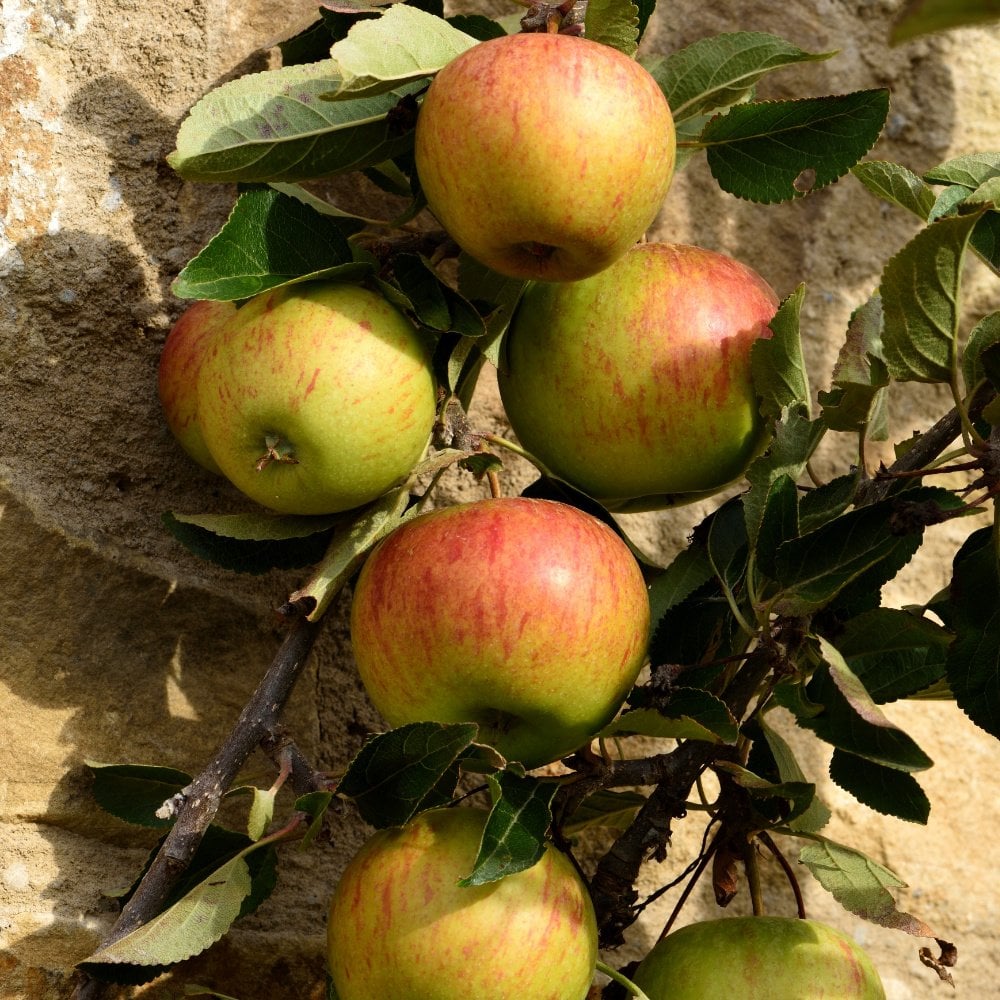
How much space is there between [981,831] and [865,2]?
0.88m

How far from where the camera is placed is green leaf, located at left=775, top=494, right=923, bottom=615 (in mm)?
836

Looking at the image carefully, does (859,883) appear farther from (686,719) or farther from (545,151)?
(545,151)

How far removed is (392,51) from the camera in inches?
34.1

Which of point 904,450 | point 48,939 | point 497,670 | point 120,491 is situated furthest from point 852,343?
point 48,939

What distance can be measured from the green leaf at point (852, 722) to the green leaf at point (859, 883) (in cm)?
11

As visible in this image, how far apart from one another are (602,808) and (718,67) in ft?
1.95

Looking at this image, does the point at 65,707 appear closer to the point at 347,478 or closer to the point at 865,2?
the point at 347,478

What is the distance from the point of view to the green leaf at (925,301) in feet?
2.64

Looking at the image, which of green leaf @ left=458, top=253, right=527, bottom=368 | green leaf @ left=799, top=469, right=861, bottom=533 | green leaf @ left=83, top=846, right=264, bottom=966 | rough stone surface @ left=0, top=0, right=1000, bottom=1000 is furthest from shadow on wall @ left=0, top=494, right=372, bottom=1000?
green leaf @ left=799, top=469, right=861, bottom=533

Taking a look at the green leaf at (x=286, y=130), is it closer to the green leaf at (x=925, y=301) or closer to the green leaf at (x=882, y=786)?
the green leaf at (x=925, y=301)

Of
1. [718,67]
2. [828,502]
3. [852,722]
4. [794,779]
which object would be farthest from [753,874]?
[718,67]

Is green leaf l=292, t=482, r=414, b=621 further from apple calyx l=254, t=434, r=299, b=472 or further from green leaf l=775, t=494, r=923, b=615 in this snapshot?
green leaf l=775, t=494, r=923, b=615

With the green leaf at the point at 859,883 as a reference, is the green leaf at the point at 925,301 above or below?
above

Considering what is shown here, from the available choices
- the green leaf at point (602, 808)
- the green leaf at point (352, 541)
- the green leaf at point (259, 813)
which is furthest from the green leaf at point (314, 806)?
the green leaf at point (602, 808)
